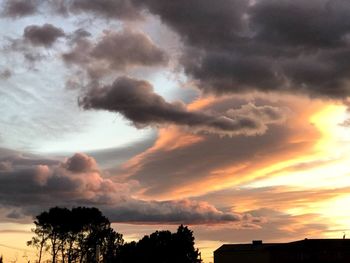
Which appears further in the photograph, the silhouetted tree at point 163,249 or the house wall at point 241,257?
the house wall at point 241,257

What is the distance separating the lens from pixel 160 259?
12088 cm

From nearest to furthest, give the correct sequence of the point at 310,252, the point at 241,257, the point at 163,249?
the point at 163,249 < the point at 310,252 < the point at 241,257

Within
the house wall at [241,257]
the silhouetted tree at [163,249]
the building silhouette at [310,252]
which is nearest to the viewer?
the silhouetted tree at [163,249]

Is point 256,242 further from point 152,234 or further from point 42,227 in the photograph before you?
point 42,227

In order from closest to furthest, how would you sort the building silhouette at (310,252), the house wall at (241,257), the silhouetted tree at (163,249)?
the silhouetted tree at (163,249) < the building silhouette at (310,252) < the house wall at (241,257)

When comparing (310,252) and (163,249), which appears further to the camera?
(310,252)

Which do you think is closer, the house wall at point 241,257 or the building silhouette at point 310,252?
the building silhouette at point 310,252

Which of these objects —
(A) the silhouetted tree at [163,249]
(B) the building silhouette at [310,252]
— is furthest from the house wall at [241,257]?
(A) the silhouetted tree at [163,249]

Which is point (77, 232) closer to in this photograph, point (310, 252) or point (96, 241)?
point (96, 241)

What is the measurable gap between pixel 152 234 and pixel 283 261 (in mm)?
35241

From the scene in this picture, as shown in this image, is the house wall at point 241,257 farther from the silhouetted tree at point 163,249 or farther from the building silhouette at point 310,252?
the silhouetted tree at point 163,249

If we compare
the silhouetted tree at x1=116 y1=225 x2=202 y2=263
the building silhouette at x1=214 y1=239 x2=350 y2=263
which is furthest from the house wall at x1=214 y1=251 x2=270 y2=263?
the silhouetted tree at x1=116 y1=225 x2=202 y2=263

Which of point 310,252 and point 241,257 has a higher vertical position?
point 310,252

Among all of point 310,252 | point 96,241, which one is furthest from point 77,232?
point 310,252
